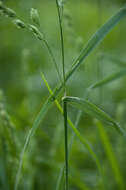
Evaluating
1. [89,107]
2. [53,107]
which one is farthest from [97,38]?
[53,107]

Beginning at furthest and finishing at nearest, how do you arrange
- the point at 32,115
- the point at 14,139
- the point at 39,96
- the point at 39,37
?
1. the point at 39,96
2. the point at 32,115
3. the point at 14,139
4. the point at 39,37

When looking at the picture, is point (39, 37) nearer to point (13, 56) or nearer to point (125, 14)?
point (125, 14)

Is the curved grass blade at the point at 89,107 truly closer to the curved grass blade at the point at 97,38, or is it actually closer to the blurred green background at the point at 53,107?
the curved grass blade at the point at 97,38

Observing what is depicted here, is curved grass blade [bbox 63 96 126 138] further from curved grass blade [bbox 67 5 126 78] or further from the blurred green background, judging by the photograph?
the blurred green background

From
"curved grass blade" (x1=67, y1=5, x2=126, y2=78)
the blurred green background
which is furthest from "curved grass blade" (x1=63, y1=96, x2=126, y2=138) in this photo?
the blurred green background

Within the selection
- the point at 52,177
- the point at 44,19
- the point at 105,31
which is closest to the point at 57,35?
the point at 44,19

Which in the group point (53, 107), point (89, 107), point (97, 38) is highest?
point (97, 38)

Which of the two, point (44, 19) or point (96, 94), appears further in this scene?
point (44, 19)

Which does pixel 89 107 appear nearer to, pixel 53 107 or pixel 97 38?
pixel 97 38
